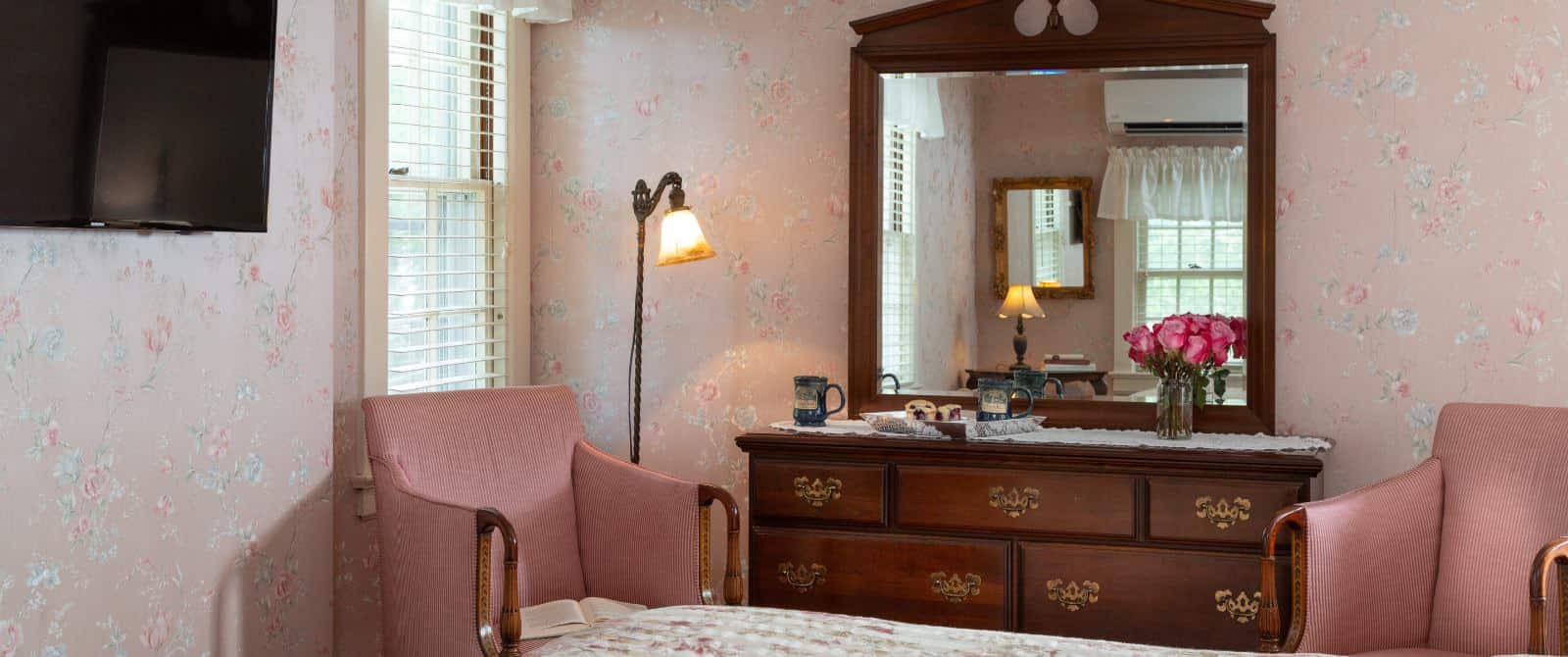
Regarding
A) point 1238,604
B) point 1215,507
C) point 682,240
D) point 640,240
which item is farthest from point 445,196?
point 1238,604

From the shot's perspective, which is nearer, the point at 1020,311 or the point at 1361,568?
the point at 1361,568

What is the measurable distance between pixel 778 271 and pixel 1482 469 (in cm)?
199

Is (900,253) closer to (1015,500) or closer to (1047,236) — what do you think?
(1047,236)

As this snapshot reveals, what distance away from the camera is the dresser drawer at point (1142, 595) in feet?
10.4

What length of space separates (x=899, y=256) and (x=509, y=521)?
1424 mm

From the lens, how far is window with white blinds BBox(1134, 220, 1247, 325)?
3582mm

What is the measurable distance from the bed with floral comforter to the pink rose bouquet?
155 cm

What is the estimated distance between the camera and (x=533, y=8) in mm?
3982

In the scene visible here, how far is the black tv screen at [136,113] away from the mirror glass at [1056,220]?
1.80 metres

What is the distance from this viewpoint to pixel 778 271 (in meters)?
4.03

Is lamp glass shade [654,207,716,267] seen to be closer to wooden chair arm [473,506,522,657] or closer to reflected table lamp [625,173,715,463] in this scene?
reflected table lamp [625,173,715,463]

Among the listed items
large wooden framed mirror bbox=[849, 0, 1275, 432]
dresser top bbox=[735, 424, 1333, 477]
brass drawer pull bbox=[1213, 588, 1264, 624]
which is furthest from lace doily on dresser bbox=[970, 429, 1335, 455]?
brass drawer pull bbox=[1213, 588, 1264, 624]

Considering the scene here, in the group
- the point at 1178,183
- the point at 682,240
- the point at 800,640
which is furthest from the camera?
the point at 682,240

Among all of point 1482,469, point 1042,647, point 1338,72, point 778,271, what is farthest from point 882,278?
point 1042,647
